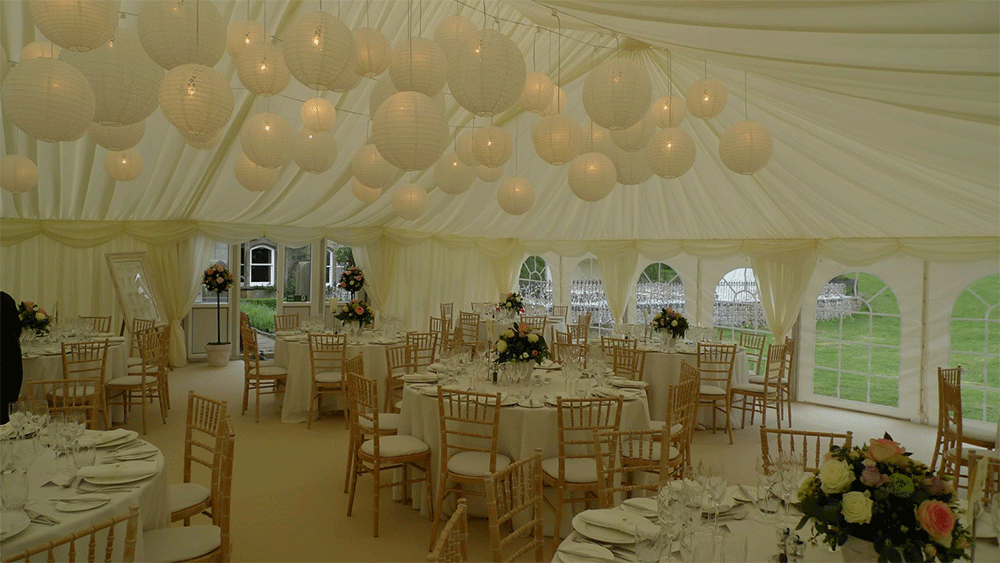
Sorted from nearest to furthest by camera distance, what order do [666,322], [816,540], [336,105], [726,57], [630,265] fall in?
1. [816,540]
2. [726,57]
3. [336,105]
4. [666,322]
5. [630,265]

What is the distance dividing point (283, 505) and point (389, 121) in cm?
334

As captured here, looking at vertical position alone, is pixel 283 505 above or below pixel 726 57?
below

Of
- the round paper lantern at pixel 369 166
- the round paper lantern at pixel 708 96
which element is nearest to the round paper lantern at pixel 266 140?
the round paper lantern at pixel 369 166

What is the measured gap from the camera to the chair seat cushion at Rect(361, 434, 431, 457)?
15.7 feet

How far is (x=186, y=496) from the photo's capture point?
12.3 feet

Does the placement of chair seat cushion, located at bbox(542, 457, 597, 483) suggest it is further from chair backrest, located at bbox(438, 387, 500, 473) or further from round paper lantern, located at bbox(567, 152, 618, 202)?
round paper lantern, located at bbox(567, 152, 618, 202)

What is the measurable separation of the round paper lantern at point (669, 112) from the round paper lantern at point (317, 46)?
2.91 metres

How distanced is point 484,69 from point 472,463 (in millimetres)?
2665

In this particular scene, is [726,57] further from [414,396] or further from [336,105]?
[336,105]

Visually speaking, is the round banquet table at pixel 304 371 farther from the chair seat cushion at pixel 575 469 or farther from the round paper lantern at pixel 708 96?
the round paper lantern at pixel 708 96

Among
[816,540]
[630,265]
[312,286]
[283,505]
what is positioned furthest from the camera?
[312,286]

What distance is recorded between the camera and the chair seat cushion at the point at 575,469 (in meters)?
4.36

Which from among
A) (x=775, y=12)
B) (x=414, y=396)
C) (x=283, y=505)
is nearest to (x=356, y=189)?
(x=414, y=396)

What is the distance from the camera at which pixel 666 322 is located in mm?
8398
